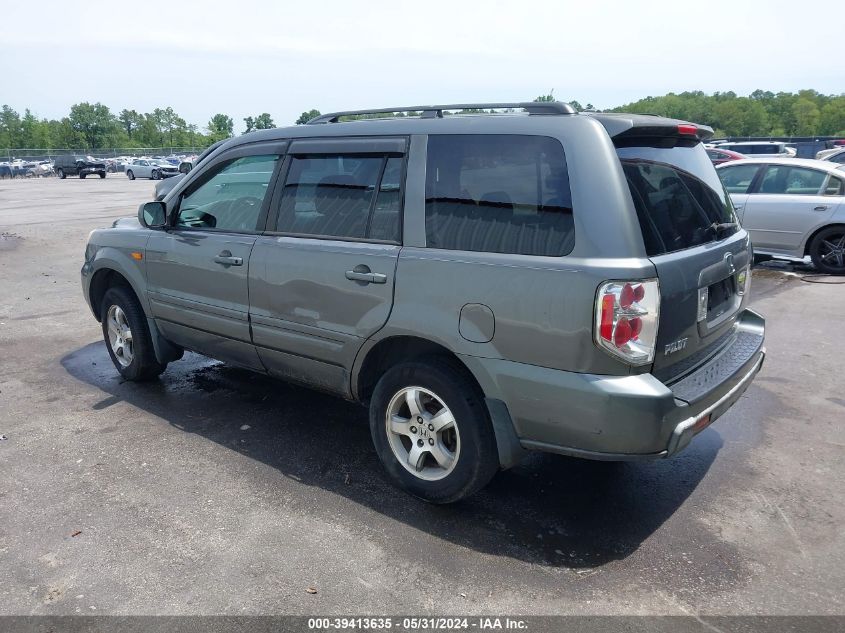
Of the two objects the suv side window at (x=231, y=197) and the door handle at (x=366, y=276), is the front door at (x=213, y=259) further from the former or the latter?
the door handle at (x=366, y=276)

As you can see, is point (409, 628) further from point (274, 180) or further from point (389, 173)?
point (274, 180)

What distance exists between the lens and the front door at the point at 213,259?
4383 millimetres

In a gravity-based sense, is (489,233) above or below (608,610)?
above

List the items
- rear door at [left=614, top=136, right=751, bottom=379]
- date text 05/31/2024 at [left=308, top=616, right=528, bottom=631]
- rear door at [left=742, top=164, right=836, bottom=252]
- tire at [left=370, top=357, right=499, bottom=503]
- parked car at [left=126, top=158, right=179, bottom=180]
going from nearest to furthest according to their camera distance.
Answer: date text 05/31/2024 at [left=308, top=616, right=528, bottom=631], rear door at [left=614, top=136, right=751, bottom=379], tire at [left=370, top=357, right=499, bottom=503], rear door at [left=742, top=164, right=836, bottom=252], parked car at [left=126, top=158, right=179, bottom=180]

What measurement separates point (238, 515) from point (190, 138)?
14157 cm

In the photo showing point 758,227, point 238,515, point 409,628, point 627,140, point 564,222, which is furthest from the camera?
point 758,227

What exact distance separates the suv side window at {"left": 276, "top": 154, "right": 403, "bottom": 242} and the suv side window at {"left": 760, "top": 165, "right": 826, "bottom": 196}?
27.7ft

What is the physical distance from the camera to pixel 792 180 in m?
10.1

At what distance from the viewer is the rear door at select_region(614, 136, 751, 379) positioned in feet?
9.93

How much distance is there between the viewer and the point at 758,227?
10.2m

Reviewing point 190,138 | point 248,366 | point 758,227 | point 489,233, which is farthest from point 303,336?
point 190,138

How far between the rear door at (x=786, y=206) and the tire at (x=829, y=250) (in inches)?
7.0

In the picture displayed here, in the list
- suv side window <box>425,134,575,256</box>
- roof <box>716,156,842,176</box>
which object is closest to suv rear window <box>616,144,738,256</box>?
suv side window <box>425,134,575,256</box>

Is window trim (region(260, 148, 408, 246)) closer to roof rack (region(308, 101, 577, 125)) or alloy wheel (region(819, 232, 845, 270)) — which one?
roof rack (region(308, 101, 577, 125))
